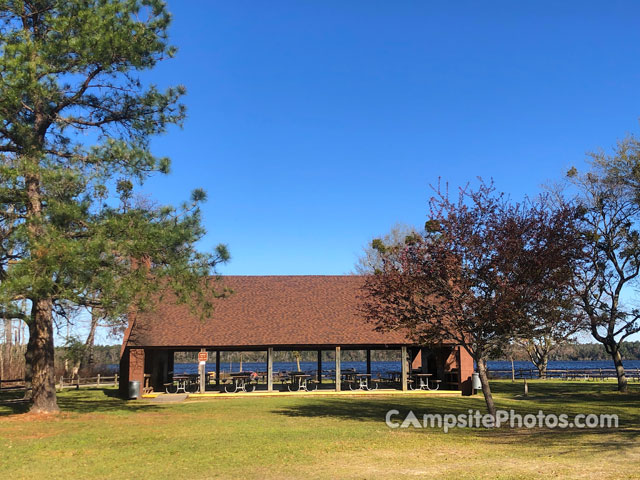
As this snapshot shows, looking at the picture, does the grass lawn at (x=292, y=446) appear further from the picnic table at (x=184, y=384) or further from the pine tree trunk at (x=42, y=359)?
the picnic table at (x=184, y=384)

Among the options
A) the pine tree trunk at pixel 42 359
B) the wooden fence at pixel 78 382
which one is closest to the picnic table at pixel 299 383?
the pine tree trunk at pixel 42 359

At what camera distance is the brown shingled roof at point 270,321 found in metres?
26.8

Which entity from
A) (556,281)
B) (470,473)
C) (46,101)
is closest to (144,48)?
(46,101)

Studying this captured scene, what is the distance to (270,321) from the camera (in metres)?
28.6

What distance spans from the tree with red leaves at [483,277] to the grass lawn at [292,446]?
2.80 meters

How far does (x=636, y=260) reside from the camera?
30906 millimetres

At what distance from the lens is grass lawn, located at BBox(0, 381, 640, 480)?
30.8 ft

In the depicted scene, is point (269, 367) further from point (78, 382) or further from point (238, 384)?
point (78, 382)

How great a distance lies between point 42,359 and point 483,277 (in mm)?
14200

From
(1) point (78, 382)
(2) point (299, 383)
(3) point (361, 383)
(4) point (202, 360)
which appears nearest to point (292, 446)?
(4) point (202, 360)

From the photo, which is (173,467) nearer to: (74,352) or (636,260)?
(74,352)

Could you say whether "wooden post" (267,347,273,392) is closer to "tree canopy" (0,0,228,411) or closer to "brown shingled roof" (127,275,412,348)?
"brown shingled roof" (127,275,412,348)

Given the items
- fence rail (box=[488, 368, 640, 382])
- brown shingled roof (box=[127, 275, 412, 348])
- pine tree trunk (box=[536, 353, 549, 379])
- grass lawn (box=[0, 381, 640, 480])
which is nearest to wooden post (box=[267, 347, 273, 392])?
brown shingled roof (box=[127, 275, 412, 348])

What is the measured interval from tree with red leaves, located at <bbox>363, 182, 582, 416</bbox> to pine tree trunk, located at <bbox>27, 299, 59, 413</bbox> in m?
10.6
